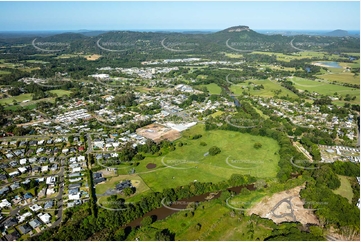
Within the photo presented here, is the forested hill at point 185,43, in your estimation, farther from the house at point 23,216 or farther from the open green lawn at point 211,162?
the house at point 23,216

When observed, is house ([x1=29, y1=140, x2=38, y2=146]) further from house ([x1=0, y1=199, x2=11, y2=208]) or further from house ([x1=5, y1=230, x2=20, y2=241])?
house ([x1=5, y1=230, x2=20, y2=241])

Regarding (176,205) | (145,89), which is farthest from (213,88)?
(176,205)

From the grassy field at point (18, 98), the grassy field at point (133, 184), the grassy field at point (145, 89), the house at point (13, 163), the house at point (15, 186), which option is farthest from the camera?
the grassy field at point (145, 89)

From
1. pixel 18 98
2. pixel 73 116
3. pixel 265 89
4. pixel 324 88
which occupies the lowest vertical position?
pixel 73 116

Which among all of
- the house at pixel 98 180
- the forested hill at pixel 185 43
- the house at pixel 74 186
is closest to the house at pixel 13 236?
the house at pixel 74 186

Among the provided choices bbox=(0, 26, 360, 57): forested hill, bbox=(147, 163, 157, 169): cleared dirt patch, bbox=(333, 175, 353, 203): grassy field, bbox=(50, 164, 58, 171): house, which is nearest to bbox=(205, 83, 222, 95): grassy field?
bbox=(147, 163, 157, 169): cleared dirt patch

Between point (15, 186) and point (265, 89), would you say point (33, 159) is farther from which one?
point (265, 89)
